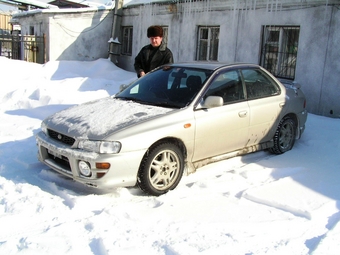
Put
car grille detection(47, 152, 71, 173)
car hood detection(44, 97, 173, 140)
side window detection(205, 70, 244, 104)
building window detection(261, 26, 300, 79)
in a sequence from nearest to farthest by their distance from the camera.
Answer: car hood detection(44, 97, 173, 140), car grille detection(47, 152, 71, 173), side window detection(205, 70, 244, 104), building window detection(261, 26, 300, 79)

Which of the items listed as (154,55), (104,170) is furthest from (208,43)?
(104,170)

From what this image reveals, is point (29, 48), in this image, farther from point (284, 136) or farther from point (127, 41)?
point (284, 136)

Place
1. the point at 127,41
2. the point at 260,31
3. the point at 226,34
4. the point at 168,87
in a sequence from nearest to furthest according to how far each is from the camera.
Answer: the point at 168,87 < the point at 260,31 < the point at 226,34 < the point at 127,41

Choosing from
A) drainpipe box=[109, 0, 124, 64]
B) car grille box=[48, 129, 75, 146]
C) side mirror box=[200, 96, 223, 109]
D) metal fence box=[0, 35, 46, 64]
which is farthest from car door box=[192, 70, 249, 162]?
metal fence box=[0, 35, 46, 64]

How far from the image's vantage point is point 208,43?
12.4 m

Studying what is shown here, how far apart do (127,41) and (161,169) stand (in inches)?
522

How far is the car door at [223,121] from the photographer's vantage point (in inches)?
187

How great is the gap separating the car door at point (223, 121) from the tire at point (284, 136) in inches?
31.0

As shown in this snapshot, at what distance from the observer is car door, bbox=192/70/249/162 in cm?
475

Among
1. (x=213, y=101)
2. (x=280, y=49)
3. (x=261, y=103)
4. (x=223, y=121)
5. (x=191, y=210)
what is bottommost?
(x=191, y=210)

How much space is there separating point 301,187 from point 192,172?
1328 millimetres

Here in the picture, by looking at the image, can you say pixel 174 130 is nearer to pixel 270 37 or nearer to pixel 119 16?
pixel 270 37

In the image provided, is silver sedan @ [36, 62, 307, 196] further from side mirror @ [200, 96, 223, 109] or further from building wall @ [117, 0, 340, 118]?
building wall @ [117, 0, 340, 118]

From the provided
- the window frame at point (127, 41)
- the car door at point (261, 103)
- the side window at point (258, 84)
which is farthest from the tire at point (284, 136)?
the window frame at point (127, 41)
